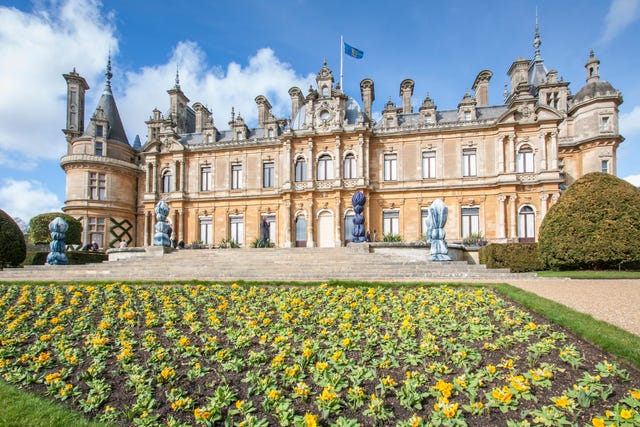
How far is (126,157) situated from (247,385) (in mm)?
34973

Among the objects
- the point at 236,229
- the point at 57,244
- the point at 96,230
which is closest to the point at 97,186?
the point at 96,230

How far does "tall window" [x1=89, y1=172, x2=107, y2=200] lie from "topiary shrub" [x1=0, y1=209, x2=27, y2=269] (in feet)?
39.2

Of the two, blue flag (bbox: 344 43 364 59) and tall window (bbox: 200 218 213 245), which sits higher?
blue flag (bbox: 344 43 364 59)

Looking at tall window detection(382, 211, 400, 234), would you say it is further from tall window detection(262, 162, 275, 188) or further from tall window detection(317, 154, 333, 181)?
tall window detection(262, 162, 275, 188)

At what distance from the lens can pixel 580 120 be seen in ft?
90.9

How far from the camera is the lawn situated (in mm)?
3602

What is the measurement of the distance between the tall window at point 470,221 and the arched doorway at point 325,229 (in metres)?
10.00

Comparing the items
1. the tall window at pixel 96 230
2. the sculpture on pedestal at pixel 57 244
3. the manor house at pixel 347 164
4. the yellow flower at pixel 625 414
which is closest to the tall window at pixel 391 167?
the manor house at pixel 347 164

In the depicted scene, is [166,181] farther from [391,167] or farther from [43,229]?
[391,167]

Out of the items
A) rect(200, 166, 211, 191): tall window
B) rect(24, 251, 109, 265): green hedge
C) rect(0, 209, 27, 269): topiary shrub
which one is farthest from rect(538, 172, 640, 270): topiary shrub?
rect(0, 209, 27, 269): topiary shrub

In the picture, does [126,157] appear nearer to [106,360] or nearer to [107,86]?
[107,86]

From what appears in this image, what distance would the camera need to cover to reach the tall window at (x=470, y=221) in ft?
86.8

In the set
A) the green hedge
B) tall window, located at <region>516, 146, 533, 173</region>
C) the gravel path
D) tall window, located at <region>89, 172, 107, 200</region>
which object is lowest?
the green hedge

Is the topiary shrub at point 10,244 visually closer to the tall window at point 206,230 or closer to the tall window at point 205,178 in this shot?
the tall window at point 206,230
